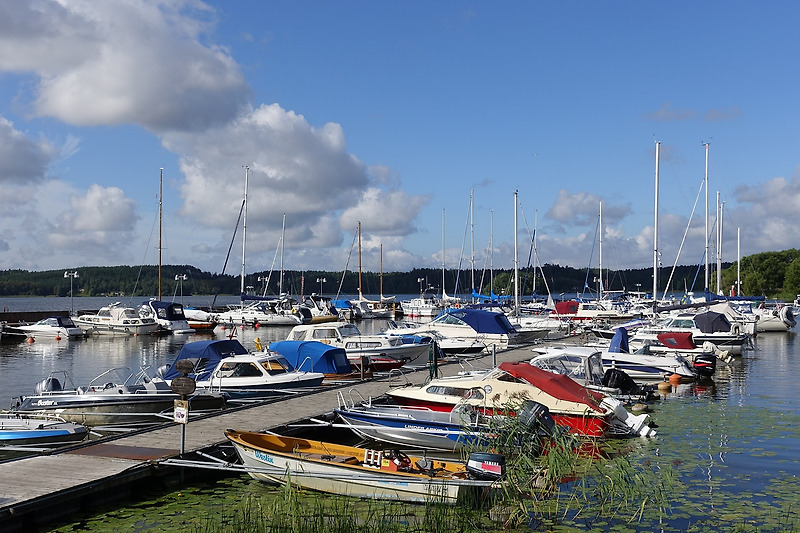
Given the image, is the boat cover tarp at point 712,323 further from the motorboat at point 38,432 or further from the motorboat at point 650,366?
the motorboat at point 38,432

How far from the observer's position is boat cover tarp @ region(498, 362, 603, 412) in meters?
18.9

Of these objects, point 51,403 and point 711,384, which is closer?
point 51,403

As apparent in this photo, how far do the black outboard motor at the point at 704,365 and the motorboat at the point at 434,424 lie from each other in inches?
698

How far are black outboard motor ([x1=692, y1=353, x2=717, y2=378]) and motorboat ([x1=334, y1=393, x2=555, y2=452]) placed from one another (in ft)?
58.2

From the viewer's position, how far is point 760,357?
1697 inches

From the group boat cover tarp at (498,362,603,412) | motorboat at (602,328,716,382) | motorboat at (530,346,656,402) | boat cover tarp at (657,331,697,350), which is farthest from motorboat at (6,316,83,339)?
boat cover tarp at (498,362,603,412)

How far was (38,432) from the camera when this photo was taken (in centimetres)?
1834

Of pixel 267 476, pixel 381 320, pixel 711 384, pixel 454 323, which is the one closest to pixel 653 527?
pixel 267 476

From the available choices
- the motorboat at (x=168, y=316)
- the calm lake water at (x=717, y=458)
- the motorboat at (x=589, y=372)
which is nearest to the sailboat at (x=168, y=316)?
the motorboat at (x=168, y=316)

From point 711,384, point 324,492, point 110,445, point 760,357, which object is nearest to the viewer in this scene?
point 324,492

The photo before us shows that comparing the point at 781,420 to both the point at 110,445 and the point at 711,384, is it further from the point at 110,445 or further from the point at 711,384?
the point at 110,445

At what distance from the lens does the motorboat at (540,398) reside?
18375mm

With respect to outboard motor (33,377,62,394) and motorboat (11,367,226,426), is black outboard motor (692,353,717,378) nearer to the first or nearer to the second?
motorboat (11,367,226,426)

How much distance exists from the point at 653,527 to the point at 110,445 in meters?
10.9
